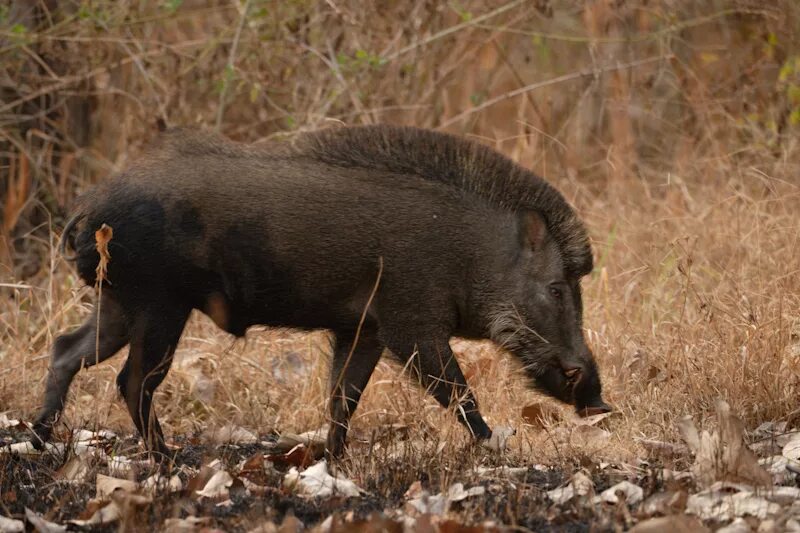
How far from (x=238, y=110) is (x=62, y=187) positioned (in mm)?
1401

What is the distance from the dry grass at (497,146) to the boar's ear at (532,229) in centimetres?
75

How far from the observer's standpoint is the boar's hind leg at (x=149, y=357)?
4.71 m

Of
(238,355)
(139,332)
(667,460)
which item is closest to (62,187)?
(238,355)

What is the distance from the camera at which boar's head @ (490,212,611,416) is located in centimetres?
502

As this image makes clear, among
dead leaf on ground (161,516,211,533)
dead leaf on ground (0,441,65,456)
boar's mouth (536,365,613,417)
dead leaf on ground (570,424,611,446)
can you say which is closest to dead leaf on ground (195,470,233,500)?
dead leaf on ground (161,516,211,533)

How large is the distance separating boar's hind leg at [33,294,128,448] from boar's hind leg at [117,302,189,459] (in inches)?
9.7

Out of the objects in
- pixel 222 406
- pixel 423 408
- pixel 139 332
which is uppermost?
pixel 139 332

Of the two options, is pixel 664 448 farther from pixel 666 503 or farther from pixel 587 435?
pixel 666 503

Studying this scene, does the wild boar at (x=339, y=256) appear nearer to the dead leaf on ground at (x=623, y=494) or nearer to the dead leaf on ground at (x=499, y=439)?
the dead leaf on ground at (x=499, y=439)

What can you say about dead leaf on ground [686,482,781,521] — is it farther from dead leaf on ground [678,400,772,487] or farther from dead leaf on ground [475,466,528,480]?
dead leaf on ground [475,466,528,480]

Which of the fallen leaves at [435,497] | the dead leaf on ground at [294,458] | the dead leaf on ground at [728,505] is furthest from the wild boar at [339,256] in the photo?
the dead leaf on ground at [728,505]

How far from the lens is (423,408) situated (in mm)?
5113

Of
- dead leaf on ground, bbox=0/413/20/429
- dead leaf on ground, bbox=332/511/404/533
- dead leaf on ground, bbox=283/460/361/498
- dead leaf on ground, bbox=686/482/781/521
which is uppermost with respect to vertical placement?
dead leaf on ground, bbox=332/511/404/533

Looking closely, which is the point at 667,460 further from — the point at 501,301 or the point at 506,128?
the point at 506,128
